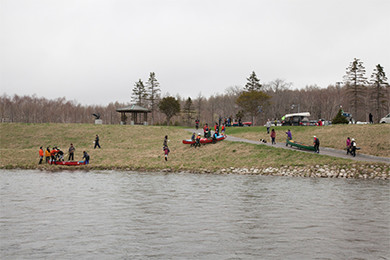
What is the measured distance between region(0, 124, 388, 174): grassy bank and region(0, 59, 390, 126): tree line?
27441mm

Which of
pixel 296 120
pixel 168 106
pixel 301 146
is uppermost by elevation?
pixel 168 106

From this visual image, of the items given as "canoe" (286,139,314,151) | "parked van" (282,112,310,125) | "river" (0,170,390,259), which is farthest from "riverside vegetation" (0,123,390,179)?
"parked van" (282,112,310,125)

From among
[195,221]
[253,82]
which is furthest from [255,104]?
[195,221]

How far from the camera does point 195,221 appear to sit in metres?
11.6

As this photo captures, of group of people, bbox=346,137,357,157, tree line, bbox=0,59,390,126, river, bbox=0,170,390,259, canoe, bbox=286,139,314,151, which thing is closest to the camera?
river, bbox=0,170,390,259

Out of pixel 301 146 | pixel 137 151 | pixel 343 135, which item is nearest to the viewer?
pixel 301 146

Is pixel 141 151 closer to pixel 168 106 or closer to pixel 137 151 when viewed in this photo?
pixel 137 151

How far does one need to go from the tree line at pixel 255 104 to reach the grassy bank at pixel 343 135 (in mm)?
28317

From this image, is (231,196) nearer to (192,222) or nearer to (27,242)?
(192,222)

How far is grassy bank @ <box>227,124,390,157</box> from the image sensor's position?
3005 centimetres

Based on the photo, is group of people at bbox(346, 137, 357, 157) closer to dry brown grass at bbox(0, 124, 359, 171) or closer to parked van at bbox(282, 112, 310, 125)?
dry brown grass at bbox(0, 124, 359, 171)

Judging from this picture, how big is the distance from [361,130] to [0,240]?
115 ft

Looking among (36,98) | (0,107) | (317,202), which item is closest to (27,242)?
(317,202)

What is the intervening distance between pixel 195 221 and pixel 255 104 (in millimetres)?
65071
